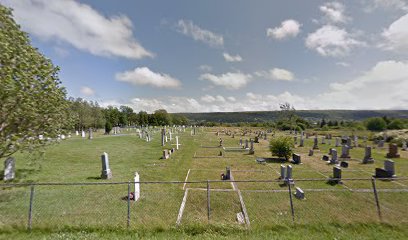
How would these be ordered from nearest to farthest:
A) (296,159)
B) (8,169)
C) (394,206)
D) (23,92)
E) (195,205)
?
1. (23,92)
2. (394,206)
3. (195,205)
4. (8,169)
5. (296,159)

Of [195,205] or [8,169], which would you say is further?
[8,169]

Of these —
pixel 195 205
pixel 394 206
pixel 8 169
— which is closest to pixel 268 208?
pixel 195 205

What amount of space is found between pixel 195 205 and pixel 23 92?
7.67 metres

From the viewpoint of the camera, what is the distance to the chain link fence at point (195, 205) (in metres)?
6.70

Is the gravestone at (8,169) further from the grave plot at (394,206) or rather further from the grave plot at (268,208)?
the grave plot at (394,206)

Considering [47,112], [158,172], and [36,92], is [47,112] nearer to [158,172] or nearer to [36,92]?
[36,92]

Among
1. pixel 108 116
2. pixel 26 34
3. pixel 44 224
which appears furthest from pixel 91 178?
pixel 108 116

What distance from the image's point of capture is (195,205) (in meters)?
8.70

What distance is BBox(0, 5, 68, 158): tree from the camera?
Answer: 22.2 ft

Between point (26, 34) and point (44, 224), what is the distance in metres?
7.08

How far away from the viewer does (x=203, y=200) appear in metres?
9.16

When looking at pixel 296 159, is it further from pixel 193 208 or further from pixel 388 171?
pixel 193 208

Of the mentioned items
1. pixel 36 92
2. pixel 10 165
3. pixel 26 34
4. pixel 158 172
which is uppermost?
pixel 26 34

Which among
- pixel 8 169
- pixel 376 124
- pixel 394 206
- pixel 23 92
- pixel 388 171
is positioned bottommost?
pixel 394 206
